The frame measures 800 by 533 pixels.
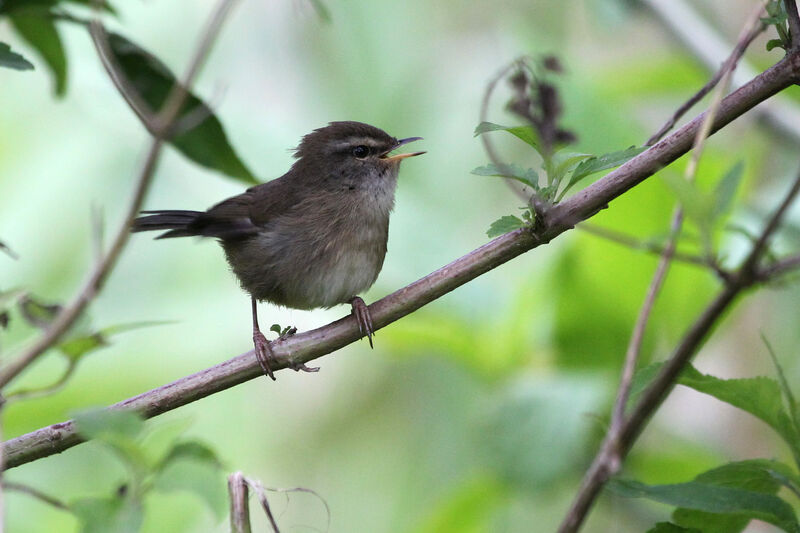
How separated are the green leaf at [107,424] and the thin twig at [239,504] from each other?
0.29 metres

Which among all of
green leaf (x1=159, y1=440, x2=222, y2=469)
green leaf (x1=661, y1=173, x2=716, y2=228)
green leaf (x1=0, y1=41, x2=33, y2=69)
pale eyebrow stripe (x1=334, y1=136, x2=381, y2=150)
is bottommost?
green leaf (x1=159, y1=440, x2=222, y2=469)

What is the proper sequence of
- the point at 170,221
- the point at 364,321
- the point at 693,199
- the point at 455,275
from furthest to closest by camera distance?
the point at 170,221 < the point at 364,321 < the point at 455,275 < the point at 693,199

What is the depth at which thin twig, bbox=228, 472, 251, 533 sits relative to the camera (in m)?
1.54

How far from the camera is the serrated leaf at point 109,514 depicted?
1.53 meters

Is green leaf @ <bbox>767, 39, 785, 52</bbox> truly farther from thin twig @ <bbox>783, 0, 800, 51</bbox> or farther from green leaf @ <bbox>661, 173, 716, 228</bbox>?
green leaf @ <bbox>661, 173, 716, 228</bbox>

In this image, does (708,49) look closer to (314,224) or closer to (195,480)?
(314,224)

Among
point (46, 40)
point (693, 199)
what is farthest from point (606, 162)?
point (46, 40)

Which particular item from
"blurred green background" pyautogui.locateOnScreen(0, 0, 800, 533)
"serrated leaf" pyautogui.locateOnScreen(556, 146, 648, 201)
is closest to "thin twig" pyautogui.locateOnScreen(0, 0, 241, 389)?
"serrated leaf" pyautogui.locateOnScreen(556, 146, 648, 201)

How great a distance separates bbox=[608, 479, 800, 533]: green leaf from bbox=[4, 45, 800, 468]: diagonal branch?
1.80 feet

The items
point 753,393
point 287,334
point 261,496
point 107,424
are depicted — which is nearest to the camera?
point 107,424

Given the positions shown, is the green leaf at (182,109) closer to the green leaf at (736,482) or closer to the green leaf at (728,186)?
the green leaf at (728,186)

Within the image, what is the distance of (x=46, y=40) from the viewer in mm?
2561

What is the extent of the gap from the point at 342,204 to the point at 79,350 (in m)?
1.81

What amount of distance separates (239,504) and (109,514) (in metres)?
0.23
